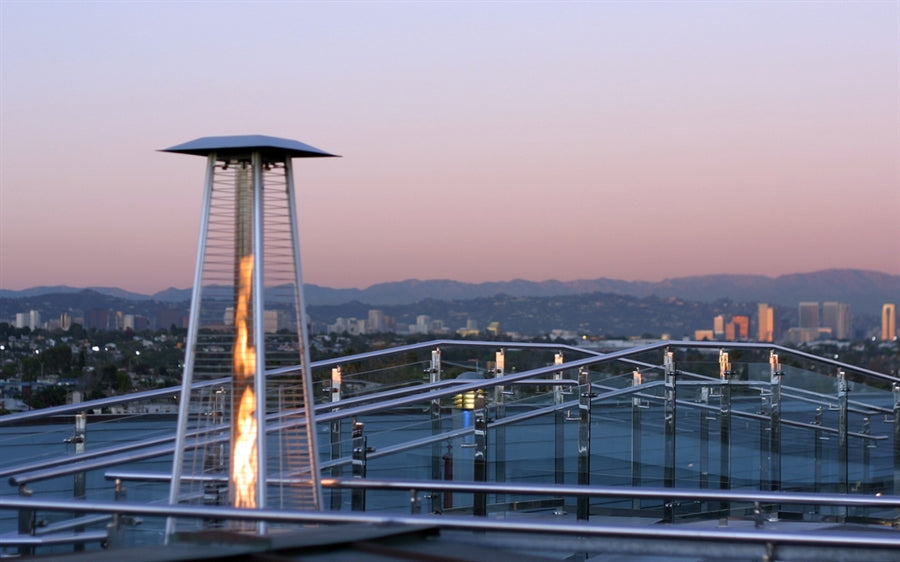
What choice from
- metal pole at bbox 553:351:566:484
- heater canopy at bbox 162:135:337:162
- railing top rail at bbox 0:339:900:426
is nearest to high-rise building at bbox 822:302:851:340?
railing top rail at bbox 0:339:900:426

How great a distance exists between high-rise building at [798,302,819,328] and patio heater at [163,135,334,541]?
43153 millimetres

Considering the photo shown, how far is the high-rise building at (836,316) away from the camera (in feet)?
149

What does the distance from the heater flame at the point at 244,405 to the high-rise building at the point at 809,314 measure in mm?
43395

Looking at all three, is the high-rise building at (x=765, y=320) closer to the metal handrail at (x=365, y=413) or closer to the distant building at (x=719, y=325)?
the distant building at (x=719, y=325)

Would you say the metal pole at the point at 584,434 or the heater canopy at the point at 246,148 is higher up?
the heater canopy at the point at 246,148

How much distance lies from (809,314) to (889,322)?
308 centimetres

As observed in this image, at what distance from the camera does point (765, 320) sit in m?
44.8

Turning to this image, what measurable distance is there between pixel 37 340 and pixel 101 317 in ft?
4.18

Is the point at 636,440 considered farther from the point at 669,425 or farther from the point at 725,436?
the point at 725,436

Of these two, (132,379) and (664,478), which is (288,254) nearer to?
(664,478)

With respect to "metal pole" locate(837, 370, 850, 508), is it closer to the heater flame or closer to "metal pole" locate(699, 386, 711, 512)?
"metal pole" locate(699, 386, 711, 512)

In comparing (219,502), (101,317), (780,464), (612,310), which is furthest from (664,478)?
(612,310)

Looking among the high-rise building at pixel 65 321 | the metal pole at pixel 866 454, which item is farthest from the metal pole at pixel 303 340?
the high-rise building at pixel 65 321

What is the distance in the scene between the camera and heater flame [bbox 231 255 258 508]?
15.6 ft
